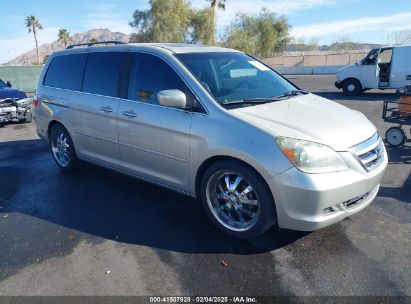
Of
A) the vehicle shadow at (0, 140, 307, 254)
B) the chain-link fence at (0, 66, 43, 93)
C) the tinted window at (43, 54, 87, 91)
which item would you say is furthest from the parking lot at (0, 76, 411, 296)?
the chain-link fence at (0, 66, 43, 93)

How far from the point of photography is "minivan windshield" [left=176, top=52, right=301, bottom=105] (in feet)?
Answer: 13.1

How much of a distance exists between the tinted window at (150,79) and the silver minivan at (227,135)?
0.04ft

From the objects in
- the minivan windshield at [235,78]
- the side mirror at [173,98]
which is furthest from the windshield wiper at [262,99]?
the side mirror at [173,98]

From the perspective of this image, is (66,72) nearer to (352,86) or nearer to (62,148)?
(62,148)

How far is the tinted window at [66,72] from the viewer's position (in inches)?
212

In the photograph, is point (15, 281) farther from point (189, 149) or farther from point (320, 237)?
point (320, 237)

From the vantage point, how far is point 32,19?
73062 mm

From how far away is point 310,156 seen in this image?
3.20 m

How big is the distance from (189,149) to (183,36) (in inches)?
1981

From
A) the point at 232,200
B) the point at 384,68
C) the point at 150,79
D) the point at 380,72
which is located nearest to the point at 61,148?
the point at 150,79

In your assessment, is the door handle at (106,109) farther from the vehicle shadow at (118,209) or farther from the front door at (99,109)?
the vehicle shadow at (118,209)

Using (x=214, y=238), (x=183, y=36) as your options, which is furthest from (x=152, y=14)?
(x=214, y=238)

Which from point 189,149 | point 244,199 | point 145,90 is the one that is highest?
point 145,90

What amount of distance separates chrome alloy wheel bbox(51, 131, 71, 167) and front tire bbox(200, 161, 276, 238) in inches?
116
